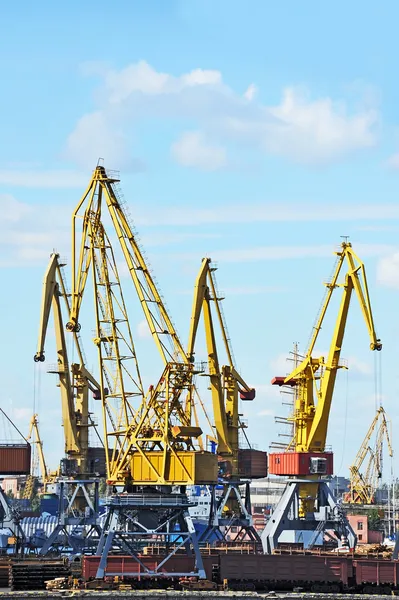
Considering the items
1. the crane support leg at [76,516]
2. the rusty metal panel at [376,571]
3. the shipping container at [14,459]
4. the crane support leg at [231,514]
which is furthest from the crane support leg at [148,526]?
the crane support leg at [76,516]

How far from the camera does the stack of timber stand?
88.2 meters

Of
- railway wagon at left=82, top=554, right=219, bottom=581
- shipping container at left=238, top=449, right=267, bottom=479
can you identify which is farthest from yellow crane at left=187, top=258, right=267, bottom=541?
railway wagon at left=82, top=554, right=219, bottom=581

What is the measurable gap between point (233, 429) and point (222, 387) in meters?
4.06

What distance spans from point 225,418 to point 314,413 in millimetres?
14074

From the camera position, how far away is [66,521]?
118375 mm

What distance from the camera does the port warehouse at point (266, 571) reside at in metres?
89.8

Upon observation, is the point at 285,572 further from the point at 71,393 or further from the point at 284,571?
the point at 71,393

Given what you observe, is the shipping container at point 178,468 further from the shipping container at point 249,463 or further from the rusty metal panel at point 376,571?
the shipping container at point 249,463

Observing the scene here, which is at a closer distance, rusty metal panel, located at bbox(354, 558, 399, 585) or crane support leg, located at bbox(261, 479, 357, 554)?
rusty metal panel, located at bbox(354, 558, 399, 585)

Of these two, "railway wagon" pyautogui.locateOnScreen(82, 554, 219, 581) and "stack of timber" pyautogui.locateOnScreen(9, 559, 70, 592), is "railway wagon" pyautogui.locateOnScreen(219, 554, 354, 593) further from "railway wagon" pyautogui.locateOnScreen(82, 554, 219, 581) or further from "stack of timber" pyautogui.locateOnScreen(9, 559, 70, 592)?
"stack of timber" pyautogui.locateOnScreen(9, 559, 70, 592)

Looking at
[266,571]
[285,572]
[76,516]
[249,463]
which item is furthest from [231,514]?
[266,571]

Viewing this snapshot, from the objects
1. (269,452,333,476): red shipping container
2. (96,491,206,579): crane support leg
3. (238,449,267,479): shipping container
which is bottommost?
(96,491,206,579): crane support leg

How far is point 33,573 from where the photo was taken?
90125mm

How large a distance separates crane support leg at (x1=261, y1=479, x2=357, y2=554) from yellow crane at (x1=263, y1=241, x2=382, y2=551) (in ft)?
0.31
